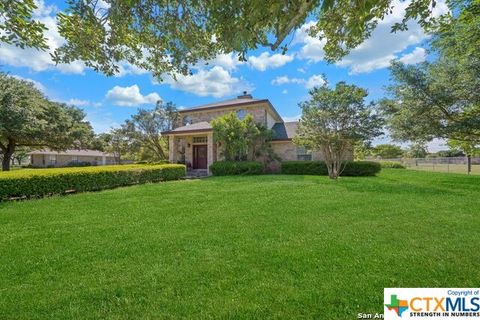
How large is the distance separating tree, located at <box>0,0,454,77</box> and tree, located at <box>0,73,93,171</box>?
53.9ft

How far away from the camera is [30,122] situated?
16.2 m

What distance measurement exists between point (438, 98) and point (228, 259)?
14.3 meters

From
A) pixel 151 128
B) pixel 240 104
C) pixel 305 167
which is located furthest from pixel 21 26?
pixel 151 128

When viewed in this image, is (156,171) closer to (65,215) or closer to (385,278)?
(65,215)

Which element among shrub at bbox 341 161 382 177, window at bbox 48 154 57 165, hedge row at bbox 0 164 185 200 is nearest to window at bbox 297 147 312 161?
shrub at bbox 341 161 382 177

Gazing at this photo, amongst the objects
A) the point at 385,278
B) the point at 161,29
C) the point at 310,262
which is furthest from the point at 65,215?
the point at 385,278

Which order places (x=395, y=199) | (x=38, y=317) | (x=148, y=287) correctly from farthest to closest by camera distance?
1. (x=395, y=199)
2. (x=148, y=287)
3. (x=38, y=317)

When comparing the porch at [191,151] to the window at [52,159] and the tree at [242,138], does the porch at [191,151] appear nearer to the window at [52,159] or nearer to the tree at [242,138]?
the tree at [242,138]

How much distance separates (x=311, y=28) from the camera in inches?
170

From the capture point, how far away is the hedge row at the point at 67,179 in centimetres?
841

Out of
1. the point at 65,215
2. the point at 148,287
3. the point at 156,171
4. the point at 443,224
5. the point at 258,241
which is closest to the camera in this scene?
the point at 148,287

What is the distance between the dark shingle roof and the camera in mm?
19795

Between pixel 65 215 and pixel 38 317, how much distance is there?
467 cm

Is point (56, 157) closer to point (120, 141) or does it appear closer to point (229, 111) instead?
point (120, 141)
